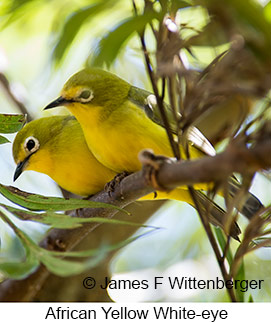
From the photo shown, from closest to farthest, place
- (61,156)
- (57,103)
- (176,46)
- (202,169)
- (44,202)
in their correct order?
(202,169)
(176,46)
(44,202)
(57,103)
(61,156)

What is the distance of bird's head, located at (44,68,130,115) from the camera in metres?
1.83

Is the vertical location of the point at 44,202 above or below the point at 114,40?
below

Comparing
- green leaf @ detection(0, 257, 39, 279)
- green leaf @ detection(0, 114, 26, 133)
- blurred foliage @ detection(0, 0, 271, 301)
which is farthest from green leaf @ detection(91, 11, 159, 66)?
green leaf @ detection(0, 114, 26, 133)

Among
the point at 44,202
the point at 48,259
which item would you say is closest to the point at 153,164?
the point at 48,259

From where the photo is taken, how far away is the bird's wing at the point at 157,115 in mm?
1621

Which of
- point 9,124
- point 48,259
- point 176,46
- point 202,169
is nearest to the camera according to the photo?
point 202,169

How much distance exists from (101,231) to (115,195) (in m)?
1.32

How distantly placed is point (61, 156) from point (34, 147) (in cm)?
14

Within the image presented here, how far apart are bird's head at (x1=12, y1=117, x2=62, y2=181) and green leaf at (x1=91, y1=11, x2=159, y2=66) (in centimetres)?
147

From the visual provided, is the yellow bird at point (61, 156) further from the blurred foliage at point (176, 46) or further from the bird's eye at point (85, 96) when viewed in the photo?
the blurred foliage at point (176, 46)

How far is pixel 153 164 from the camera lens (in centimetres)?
91

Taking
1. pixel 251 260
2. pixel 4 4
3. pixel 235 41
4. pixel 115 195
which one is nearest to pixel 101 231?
pixel 251 260

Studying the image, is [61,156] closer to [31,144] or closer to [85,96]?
[31,144]

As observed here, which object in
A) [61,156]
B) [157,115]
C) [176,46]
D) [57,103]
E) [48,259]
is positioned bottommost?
[61,156]
